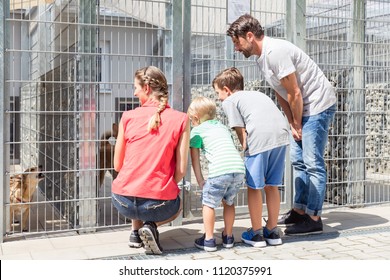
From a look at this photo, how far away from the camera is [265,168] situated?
4547 millimetres

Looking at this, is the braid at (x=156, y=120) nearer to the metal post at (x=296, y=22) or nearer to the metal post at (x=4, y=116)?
the metal post at (x=4, y=116)

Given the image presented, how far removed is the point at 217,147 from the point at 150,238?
0.92 metres

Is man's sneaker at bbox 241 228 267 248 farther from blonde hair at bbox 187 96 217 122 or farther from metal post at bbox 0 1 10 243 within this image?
metal post at bbox 0 1 10 243

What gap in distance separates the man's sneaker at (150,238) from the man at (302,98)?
136cm

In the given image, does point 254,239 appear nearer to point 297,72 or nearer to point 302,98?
point 302,98

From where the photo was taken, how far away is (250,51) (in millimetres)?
4742

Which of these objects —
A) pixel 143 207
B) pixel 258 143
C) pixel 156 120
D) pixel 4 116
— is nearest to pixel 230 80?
pixel 258 143

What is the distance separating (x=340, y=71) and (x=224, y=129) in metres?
2.62

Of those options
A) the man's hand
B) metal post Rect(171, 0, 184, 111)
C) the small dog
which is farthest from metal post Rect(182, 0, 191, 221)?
the small dog

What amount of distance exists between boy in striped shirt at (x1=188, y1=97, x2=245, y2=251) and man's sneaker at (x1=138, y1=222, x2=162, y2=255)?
0.40m

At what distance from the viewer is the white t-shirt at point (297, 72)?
4.62 metres

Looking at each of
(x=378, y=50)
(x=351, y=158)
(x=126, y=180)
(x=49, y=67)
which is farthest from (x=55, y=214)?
(x=378, y=50)

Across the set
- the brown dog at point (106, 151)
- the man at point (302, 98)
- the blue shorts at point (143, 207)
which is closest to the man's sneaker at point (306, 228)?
the man at point (302, 98)

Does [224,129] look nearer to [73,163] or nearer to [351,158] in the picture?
[73,163]
